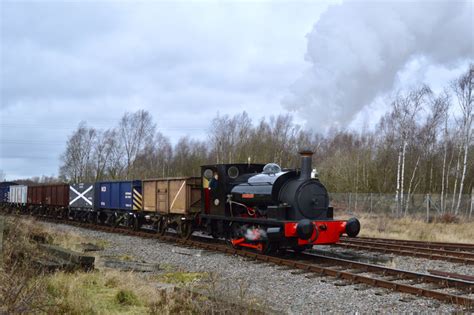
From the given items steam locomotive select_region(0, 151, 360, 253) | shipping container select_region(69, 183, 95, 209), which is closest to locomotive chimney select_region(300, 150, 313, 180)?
steam locomotive select_region(0, 151, 360, 253)

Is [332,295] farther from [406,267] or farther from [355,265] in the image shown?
[406,267]

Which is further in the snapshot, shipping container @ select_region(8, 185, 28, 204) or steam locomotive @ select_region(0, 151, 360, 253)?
shipping container @ select_region(8, 185, 28, 204)

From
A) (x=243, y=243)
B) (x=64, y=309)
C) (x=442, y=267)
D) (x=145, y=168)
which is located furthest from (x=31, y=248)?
(x=145, y=168)

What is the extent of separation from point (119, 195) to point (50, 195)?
11.7 metres

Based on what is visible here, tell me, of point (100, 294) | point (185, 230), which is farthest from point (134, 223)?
point (100, 294)

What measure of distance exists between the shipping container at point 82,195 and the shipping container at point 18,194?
11.2 m

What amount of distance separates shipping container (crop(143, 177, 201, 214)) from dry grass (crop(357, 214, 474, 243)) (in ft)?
26.8

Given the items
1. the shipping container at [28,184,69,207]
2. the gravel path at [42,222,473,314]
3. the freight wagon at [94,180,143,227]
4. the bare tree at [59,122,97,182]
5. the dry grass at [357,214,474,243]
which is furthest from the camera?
the bare tree at [59,122,97,182]

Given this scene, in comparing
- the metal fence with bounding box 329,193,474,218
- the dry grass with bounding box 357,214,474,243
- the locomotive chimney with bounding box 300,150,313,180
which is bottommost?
the dry grass with bounding box 357,214,474,243

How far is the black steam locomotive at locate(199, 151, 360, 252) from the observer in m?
11.3

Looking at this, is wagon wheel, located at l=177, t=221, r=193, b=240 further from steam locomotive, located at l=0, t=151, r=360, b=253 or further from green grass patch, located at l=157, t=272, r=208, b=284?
green grass patch, located at l=157, t=272, r=208, b=284

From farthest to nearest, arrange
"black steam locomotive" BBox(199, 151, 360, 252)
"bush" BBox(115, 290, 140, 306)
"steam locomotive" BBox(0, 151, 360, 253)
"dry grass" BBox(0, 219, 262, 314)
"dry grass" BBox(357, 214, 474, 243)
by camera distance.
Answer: "dry grass" BBox(357, 214, 474, 243)
"steam locomotive" BBox(0, 151, 360, 253)
"black steam locomotive" BBox(199, 151, 360, 252)
"bush" BBox(115, 290, 140, 306)
"dry grass" BBox(0, 219, 262, 314)

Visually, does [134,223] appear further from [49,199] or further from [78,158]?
[78,158]

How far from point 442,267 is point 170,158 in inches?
2276
